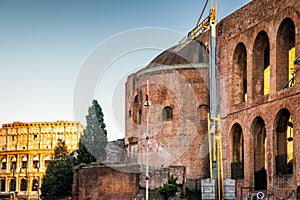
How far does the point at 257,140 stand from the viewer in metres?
37.7

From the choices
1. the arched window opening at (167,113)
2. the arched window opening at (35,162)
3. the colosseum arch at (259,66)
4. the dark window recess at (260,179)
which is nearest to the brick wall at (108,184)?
the arched window opening at (167,113)

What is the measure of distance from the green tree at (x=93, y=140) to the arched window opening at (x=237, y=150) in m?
14.7

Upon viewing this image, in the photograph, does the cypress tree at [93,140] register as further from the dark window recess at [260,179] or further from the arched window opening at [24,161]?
the arched window opening at [24,161]

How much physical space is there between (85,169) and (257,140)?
1305 centimetres

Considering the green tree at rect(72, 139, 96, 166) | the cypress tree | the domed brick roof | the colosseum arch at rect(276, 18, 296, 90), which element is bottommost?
the green tree at rect(72, 139, 96, 166)

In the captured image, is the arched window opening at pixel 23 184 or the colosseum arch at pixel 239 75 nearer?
the colosseum arch at pixel 239 75

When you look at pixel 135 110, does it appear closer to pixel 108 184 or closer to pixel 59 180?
pixel 59 180

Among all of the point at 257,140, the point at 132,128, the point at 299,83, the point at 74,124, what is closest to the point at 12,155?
the point at 74,124

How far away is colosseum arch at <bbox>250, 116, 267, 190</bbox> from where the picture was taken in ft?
122

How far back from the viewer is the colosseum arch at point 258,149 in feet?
122

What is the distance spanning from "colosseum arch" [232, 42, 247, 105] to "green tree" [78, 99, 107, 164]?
15947mm

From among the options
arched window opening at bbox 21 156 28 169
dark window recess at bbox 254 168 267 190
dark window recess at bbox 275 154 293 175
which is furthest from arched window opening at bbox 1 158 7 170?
dark window recess at bbox 275 154 293 175

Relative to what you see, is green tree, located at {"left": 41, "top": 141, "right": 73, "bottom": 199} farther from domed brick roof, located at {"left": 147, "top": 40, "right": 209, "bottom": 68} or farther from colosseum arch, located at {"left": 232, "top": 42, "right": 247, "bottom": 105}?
colosseum arch, located at {"left": 232, "top": 42, "right": 247, "bottom": 105}

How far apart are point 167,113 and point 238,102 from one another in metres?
7.16
